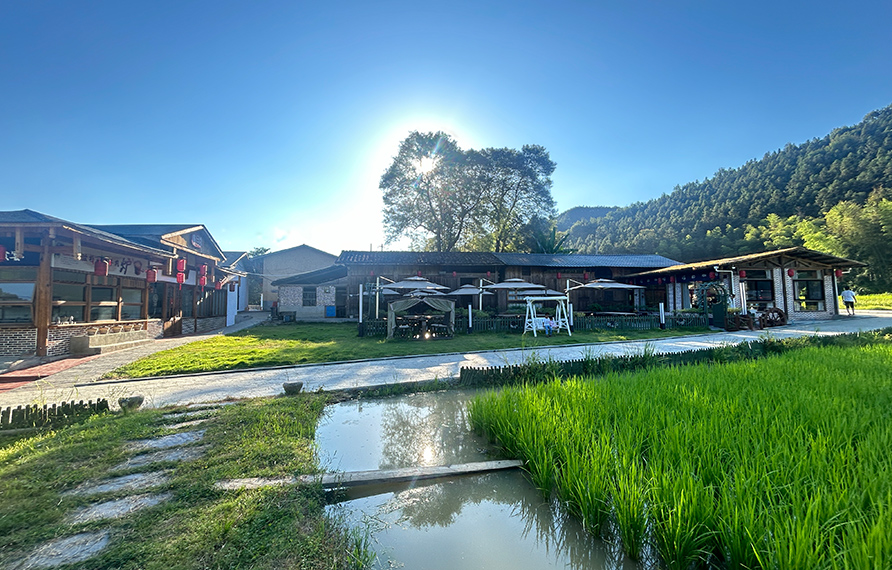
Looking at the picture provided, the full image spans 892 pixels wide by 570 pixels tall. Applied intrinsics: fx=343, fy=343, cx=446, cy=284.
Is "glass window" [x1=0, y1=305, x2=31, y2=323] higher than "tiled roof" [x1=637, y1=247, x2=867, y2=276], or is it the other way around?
"tiled roof" [x1=637, y1=247, x2=867, y2=276]

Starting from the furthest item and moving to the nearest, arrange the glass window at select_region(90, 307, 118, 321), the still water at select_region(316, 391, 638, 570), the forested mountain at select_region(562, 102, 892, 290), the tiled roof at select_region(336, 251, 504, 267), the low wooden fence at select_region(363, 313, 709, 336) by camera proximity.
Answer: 1. the forested mountain at select_region(562, 102, 892, 290)
2. the tiled roof at select_region(336, 251, 504, 267)
3. the low wooden fence at select_region(363, 313, 709, 336)
4. the glass window at select_region(90, 307, 118, 321)
5. the still water at select_region(316, 391, 638, 570)

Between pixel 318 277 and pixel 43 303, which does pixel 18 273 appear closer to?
pixel 43 303

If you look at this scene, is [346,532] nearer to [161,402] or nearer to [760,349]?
[161,402]

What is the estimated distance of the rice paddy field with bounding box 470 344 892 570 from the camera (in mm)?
1902

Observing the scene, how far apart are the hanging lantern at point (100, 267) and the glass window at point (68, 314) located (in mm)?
1145

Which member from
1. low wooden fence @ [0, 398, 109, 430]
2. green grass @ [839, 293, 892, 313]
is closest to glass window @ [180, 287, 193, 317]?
low wooden fence @ [0, 398, 109, 430]

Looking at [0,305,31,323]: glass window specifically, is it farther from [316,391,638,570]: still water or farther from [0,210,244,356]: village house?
[316,391,638,570]: still water

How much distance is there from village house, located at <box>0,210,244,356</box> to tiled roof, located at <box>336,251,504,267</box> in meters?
8.10

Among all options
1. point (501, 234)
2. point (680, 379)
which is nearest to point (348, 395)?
point (680, 379)

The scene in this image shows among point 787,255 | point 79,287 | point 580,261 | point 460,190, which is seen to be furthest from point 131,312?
point 787,255

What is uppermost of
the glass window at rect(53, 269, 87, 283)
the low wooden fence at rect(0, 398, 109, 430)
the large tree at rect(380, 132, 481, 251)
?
the large tree at rect(380, 132, 481, 251)

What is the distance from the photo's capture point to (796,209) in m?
39.8

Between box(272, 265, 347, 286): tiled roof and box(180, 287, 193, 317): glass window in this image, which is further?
box(272, 265, 347, 286): tiled roof

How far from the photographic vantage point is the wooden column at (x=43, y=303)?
9016 millimetres
